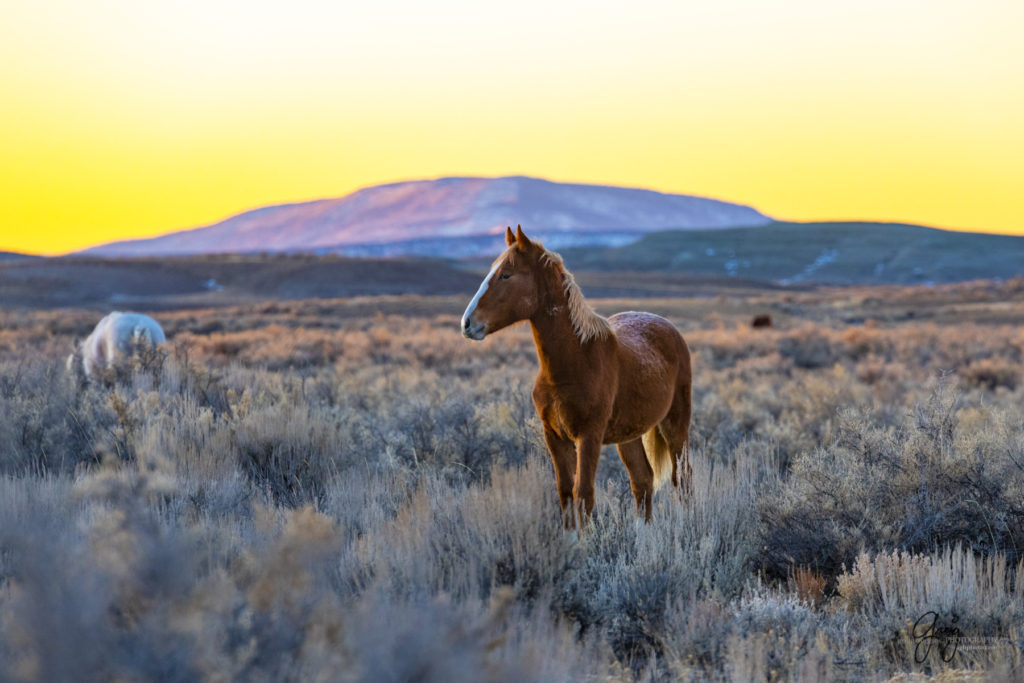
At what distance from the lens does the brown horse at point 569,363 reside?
14.5ft

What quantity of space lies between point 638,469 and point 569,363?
1.23m

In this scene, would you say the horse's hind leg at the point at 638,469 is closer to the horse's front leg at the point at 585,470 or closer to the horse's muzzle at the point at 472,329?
the horse's front leg at the point at 585,470

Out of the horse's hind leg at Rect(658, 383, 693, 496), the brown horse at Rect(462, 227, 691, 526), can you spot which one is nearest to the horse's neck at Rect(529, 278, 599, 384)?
the brown horse at Rect(462, 227, 691, 526)

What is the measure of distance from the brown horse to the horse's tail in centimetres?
80

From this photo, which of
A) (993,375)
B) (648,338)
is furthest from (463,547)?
(993,375)

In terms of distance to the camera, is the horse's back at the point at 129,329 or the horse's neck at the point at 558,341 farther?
the horse's back at the point at 129,329

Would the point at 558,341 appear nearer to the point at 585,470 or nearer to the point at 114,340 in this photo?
the point at 585,470

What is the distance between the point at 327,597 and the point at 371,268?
6982 centimetres

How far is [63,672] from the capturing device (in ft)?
6.24

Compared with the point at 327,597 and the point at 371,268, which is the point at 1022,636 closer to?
the point at 327,597

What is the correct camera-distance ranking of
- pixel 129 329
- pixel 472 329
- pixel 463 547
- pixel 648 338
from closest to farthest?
1. pixel 463 547
2. pixel 472 329
3. pixel 648 338
4. pixel 129 329

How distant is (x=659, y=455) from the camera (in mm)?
5891

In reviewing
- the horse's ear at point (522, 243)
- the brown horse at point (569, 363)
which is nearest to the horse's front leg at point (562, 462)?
the brown horse at point (569, 363)

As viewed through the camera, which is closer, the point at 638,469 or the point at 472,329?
the point at 472,329
